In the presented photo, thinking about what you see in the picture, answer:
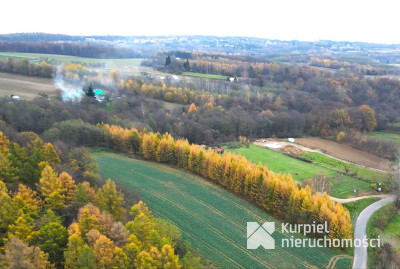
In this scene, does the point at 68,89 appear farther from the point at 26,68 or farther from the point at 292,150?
the point at 292,150

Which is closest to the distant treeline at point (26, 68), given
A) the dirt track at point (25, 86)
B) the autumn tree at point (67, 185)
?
the dirt track at point (25, 86)

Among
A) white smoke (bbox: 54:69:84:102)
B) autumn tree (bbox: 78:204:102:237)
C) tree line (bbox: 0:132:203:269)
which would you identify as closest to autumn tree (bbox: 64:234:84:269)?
tree line (bbox: 0:132:203:269)

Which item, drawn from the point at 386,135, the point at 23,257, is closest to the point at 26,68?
the point at 23,257

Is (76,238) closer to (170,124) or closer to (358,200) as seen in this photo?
(358,200)

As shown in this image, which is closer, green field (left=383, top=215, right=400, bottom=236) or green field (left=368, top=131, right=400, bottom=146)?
green field (left=383, top=215, right=400, bottom=236)

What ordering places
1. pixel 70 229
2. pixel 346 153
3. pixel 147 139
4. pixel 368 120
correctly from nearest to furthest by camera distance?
pixel 70 229 < pixel 147 139 < pixel 346 153 < pixel 368 120

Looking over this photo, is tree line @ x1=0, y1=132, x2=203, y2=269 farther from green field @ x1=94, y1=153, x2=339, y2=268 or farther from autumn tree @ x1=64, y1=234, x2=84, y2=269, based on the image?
green field @ x1=94, y1=153, x2=339, y2=268

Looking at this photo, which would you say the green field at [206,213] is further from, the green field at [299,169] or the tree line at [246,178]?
the green field at [299,169]
